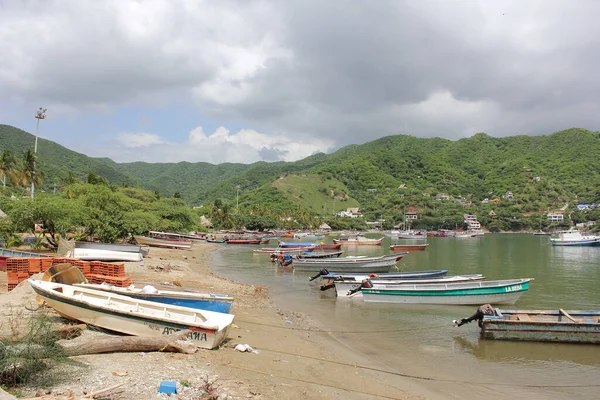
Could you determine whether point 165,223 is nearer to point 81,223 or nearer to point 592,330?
point 81,223

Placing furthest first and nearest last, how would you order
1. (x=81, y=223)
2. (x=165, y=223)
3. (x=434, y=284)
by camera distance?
(x=165, y=223) < (x=81, y=223) < (x=434, y=284)

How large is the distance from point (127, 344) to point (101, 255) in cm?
2240

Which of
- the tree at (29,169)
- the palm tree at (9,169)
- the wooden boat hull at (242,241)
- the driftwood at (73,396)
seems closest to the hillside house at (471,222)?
the wooden boat hull at (242,241)

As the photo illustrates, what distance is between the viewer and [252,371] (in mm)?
10141

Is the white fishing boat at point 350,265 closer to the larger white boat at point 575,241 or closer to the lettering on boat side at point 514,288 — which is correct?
the lettering on boat side at point 514,288

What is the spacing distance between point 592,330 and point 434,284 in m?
9.12

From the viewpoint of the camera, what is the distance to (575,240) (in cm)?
8688

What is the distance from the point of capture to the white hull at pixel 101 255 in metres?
28.1

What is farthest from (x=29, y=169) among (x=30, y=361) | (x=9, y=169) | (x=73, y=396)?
(x=73, y=396)

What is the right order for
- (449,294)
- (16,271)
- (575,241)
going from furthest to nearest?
(575,241)
(449,294)
(16,271)

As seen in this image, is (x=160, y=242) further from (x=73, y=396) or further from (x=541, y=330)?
(x=73, y=396)

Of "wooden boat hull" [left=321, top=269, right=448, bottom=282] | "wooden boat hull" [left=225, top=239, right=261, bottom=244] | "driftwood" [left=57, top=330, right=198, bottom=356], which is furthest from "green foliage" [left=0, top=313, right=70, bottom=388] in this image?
"wooden boat hull" [left=225, top=239, right=261, bottom=244]

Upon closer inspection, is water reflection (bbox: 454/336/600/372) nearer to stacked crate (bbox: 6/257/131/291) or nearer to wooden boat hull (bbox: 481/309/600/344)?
wooden boat hull (bbox: 481/309/600/344)

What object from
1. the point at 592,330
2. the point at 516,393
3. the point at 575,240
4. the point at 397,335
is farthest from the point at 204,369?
the point at 575,240
